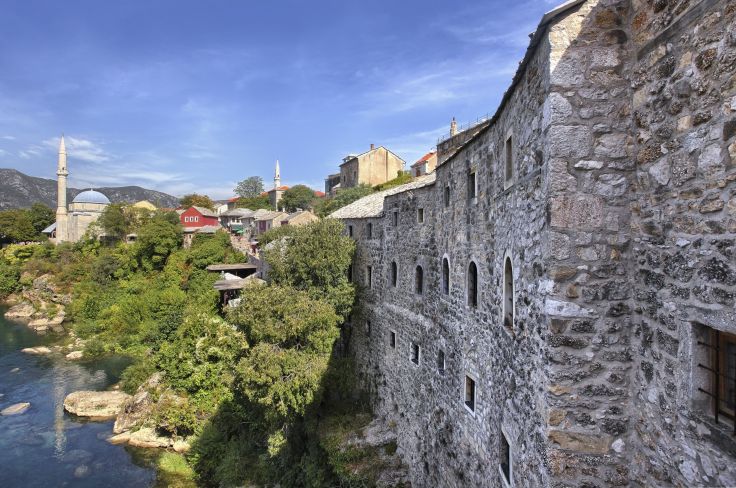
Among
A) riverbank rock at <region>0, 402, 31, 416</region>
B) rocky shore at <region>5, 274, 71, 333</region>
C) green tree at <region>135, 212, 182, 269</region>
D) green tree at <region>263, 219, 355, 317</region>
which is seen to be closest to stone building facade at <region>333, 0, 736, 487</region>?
green tree at <region>263, 219, 355, 317</region>

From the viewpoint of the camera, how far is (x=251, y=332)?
1592cm

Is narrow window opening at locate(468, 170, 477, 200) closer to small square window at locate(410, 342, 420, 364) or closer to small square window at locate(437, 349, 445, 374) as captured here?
small square window at locate(437, 349, 445, 374)

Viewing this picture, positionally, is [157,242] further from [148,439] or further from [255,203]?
[255,203]

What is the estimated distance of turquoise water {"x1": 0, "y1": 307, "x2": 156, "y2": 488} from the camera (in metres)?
18.2

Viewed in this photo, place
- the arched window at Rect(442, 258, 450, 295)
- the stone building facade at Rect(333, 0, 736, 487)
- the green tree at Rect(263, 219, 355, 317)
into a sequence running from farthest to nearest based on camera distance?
the green tree at Rect(263, 219, 355, 317)
the arched window at Rect(442, 258, 450, 295)
the stone building facade at Rect(333, 0, 736, 487)

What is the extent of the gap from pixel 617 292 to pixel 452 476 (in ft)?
24.0

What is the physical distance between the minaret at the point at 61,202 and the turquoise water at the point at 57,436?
109 ft

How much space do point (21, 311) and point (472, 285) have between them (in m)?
49.1

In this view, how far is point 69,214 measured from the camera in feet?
194

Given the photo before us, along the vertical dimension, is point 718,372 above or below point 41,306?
above

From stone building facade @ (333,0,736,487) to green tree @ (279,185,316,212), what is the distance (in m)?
51.7

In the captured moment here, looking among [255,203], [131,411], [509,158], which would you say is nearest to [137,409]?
[131,411]

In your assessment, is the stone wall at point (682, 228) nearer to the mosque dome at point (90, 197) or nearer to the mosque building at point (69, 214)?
the mosque building at point (69, 214)

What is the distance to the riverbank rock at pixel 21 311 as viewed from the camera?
41.2m
